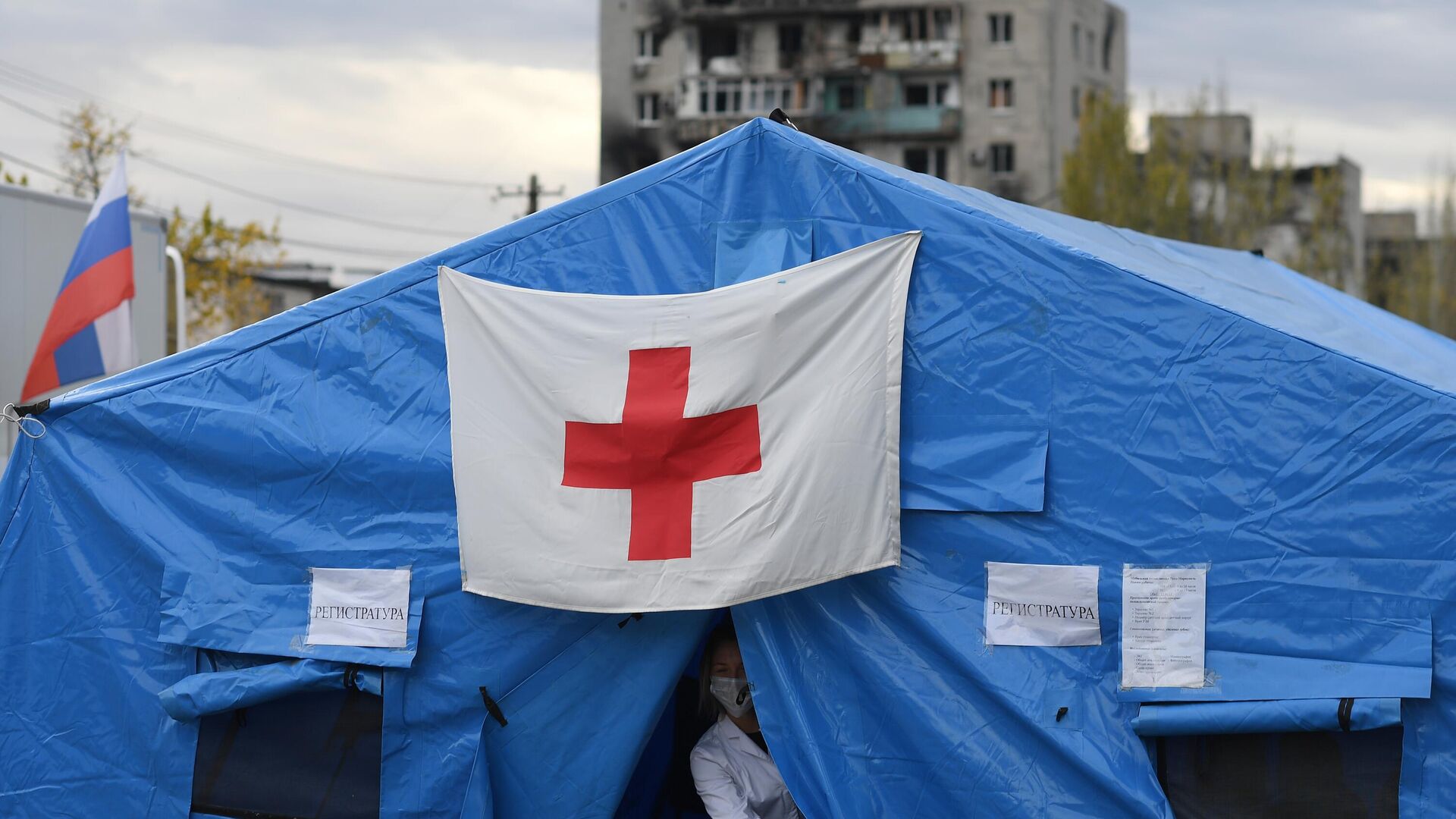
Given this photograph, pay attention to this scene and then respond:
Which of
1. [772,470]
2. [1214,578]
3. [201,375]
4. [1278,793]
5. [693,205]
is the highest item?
[693,205]

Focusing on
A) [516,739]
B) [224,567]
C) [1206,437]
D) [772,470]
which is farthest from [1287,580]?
[224,567]

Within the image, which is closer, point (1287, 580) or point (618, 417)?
point (1287, 580)

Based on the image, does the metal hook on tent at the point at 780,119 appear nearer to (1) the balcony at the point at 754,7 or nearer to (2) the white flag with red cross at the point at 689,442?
(2) the white flag with red cross at the point at 689,442

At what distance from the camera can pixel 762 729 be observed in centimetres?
327

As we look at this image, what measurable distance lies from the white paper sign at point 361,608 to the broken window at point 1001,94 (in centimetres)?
3285

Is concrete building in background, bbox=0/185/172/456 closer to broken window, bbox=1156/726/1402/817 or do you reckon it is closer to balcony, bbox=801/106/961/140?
broken window, bbox=1156/726/1402/817

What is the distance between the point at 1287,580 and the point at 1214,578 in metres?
0.15

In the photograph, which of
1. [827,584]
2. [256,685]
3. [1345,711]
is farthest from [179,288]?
[1345,711]

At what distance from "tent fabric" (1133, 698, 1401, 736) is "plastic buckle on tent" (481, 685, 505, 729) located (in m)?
1.55

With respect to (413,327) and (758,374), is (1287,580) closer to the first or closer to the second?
(758,374)

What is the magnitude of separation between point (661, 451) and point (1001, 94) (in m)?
33.0

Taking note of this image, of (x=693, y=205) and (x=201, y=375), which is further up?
(x=693, y=205)

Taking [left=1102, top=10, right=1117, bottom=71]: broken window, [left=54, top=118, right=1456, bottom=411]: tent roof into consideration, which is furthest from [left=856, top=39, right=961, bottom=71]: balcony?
[left=54, top=118, right=1456, bottom=411]: tent roof

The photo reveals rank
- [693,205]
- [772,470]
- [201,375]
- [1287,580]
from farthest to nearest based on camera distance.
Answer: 1. [201,375]
2. [693,205]
3. [772,470]
4. [1287,580]
